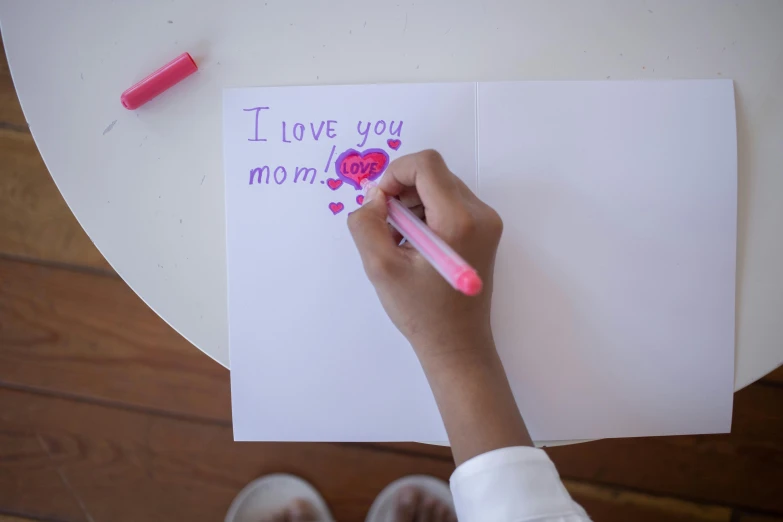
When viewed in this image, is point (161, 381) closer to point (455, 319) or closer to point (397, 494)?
point (397, 494)

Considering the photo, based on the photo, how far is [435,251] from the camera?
1.14 feet

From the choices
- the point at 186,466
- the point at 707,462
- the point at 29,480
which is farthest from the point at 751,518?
the point at 29,480

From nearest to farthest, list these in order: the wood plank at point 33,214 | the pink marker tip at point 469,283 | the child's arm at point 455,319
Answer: the pink marker tip at point 469,283 < the child's arm at point 455,319 < the wood plank at point 33,214

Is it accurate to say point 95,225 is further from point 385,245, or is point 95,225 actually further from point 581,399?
point 581,399

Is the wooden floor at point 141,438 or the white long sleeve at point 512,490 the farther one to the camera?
the wooden floor at point 141,438

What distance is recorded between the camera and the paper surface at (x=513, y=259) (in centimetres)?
48

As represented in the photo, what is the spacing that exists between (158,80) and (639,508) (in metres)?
0.90

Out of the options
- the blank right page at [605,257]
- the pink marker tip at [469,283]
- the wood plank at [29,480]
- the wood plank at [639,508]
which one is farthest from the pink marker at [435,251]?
the wood plank at [29,480]

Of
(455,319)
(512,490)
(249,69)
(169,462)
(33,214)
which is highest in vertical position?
(249,69)

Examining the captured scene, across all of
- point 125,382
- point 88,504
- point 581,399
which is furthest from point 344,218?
point 88,504

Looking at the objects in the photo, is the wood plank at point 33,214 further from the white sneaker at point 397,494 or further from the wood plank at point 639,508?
the wood plank at point 639,508

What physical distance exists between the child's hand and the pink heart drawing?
0.15ft

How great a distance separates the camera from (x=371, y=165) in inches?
19.3

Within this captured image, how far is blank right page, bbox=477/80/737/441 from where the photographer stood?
0.48 metres
